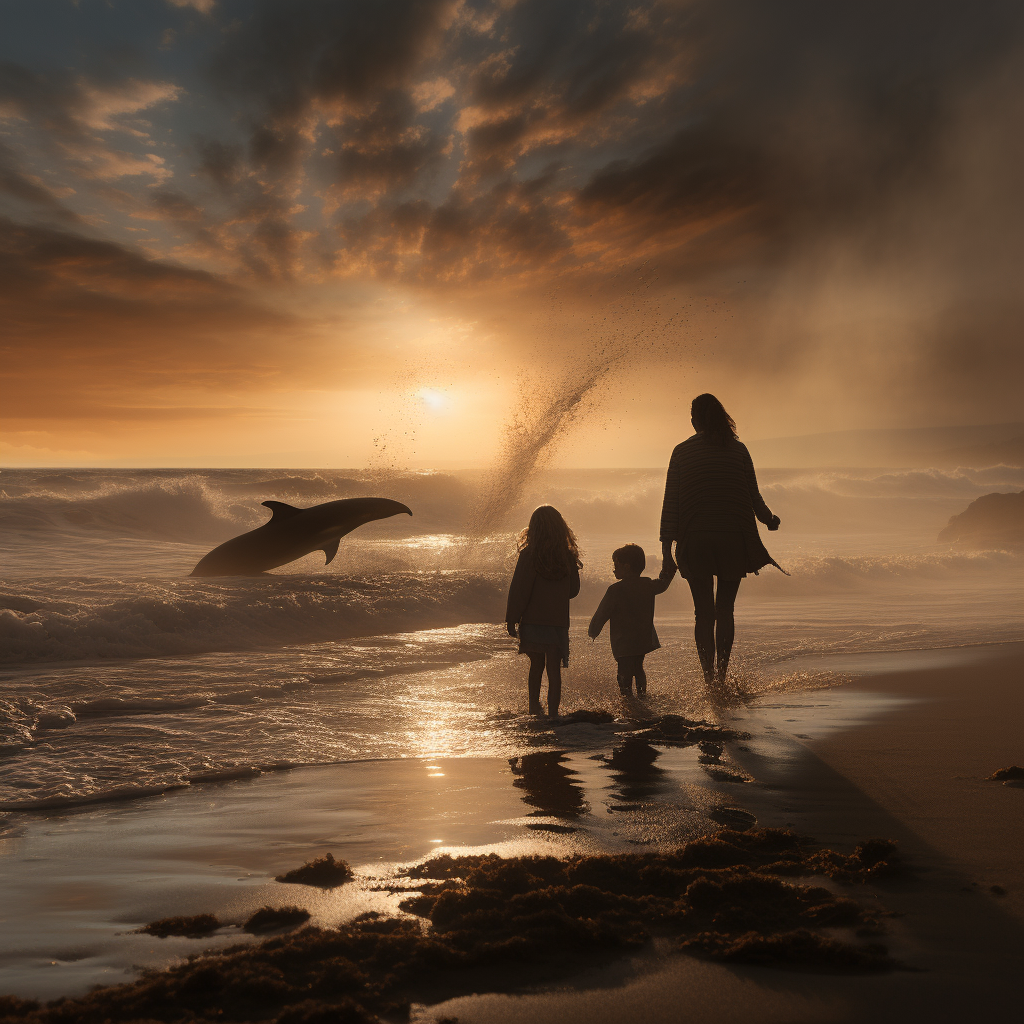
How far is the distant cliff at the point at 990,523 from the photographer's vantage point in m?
28.3

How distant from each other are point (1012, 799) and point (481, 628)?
8.20 m

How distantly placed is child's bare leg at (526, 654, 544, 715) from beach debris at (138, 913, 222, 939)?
374 centimetres

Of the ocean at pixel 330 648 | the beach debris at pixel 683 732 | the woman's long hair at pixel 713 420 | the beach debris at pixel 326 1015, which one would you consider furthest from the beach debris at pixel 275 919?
the woman's long hair at pixel 713 420

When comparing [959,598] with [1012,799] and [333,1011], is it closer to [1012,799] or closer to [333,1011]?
[1012,799]

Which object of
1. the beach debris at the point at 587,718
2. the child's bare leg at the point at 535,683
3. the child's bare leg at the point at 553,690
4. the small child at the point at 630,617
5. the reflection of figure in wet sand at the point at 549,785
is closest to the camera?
the reflection of figure in wet sand at the point at 549,785

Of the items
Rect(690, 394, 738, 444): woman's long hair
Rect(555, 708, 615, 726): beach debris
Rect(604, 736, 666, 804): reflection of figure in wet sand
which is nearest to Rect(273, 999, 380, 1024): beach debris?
Rect(604, 736, 666, 804): reflection of figure in wet sand

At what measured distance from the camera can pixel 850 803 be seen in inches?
139

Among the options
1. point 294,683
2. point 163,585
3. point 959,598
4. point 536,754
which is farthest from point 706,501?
point 959,598

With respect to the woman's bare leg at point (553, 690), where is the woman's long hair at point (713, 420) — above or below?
above

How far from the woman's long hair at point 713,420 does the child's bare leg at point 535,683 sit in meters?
2.08

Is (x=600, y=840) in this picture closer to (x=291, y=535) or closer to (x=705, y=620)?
(x=705, y=620)

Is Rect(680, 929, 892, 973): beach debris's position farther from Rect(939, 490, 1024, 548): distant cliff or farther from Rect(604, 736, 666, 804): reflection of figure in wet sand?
Rect(939, 490, 1024, 548): distant cliff

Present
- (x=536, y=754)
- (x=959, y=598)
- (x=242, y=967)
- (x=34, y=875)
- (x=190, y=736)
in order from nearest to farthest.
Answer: (x=242, y=967) < (x=34, y=875) < (x=536, y=754) < (x=190, y=736) < (x=959, y=598)

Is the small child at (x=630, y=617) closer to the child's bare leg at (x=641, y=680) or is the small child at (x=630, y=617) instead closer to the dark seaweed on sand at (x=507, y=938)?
the child's bare leg at (x=641, y=680)
